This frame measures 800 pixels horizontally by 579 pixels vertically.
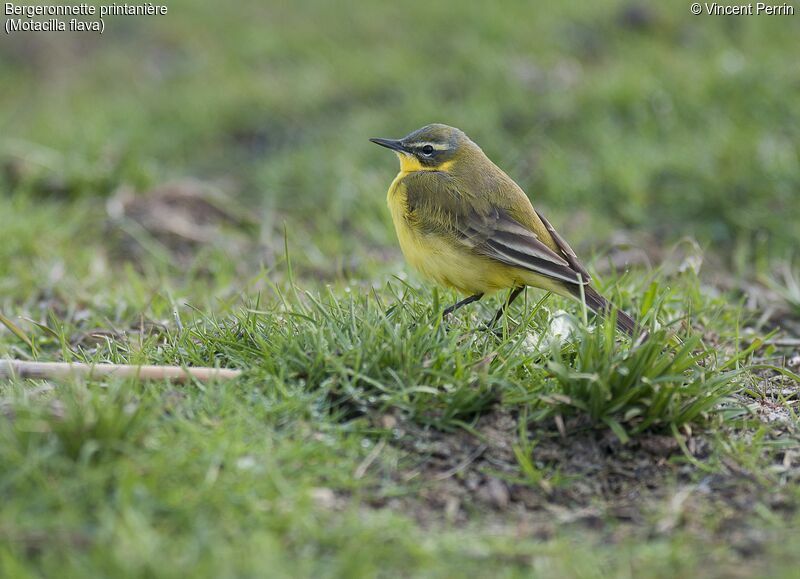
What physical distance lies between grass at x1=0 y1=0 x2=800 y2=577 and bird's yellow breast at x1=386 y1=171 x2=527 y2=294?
0.54ft

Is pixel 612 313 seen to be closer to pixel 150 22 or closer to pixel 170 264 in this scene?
pixel 170 264

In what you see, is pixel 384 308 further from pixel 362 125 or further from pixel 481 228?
pixel 362 125

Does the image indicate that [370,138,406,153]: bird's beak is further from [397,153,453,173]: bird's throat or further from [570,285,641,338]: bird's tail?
[570,285,641,338]: bird's tail

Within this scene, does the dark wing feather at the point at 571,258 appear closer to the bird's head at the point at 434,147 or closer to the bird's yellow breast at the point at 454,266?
the bird's yellow breast at the point at 454,266

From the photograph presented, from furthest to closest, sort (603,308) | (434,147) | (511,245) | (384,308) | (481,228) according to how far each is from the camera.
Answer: (434,147)
(481,228)
(511,245)
(384,308)
(603,308)

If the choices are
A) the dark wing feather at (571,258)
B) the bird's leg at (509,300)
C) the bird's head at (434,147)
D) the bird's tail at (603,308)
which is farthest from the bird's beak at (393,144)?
the bird's tail at (603,308)

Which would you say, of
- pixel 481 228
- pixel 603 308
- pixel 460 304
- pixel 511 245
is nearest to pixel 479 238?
pixel 481 228

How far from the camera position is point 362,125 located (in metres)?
9.60

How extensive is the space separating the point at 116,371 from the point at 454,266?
5.85ft

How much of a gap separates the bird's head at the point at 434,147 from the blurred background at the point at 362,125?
1.06 m

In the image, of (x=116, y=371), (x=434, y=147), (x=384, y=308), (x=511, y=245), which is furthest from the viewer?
(x=434, y=147)

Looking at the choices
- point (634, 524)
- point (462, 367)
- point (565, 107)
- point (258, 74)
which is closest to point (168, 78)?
point (258, 74)

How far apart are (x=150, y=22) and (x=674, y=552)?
1110 centimetres

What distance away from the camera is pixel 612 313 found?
4.15 m
